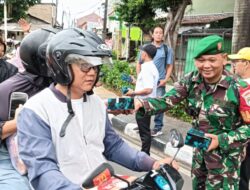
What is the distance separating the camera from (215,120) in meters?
2.83

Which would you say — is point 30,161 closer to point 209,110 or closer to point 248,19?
point 209,110

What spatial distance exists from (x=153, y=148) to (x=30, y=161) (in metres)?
5.03

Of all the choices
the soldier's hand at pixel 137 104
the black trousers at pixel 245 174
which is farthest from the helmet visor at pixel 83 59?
the black trousers at pixel 245 174

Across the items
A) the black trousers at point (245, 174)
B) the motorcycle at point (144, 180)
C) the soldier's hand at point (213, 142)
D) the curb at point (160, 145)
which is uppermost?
the motorcycle at point (144, 180)

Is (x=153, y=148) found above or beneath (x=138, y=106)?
beneath

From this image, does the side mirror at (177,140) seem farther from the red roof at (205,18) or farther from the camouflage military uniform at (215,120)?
the red roof at (205,18)

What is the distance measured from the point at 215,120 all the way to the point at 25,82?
1.32m

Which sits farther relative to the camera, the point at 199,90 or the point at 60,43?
the point at 199,90

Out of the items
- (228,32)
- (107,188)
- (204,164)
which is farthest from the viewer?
(228,32)

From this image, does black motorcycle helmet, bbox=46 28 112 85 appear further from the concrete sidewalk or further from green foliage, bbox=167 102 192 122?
green foliage, bbox=167 102 192 122

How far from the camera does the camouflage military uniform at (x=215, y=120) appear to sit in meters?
2.77

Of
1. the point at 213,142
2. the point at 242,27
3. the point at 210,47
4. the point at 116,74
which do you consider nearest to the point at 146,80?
the point at 210,47

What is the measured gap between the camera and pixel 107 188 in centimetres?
160

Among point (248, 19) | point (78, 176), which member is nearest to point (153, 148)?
point (248, 19)
